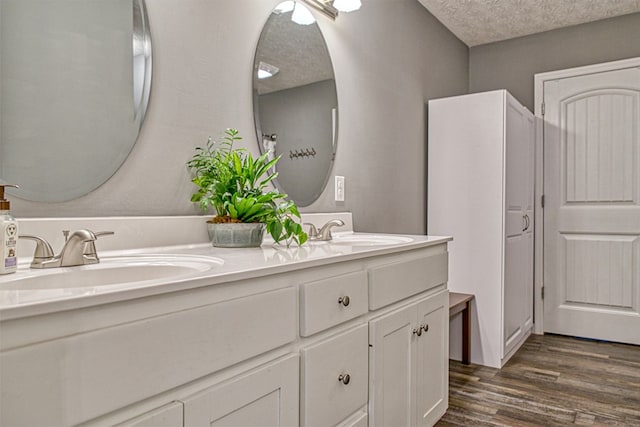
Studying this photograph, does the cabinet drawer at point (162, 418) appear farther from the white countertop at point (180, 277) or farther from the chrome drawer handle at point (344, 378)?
the chrome drawer handle at point (344, 378)

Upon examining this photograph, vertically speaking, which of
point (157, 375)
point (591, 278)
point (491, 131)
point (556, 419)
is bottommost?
point (556, 419)

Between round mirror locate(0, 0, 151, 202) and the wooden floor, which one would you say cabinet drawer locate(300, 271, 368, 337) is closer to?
round mirror locate(0, 0, 151, 202)

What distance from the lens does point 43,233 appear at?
1053 millimetres

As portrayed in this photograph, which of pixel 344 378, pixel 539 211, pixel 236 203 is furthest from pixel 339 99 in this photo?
pixel 539 211

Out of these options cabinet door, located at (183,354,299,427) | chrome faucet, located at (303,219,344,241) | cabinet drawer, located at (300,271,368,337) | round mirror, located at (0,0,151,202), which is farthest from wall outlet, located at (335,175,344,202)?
cabinet door, located at (183,354,299,427)

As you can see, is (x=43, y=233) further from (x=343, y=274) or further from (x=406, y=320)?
(x=406, y=320)

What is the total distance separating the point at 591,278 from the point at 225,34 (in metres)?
3.08

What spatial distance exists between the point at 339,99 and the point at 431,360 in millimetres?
1262

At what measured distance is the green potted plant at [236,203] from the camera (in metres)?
1.36

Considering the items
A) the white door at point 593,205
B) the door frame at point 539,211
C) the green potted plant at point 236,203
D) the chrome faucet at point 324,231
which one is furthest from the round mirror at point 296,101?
the white door at point 593,205

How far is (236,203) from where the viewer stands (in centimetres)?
138

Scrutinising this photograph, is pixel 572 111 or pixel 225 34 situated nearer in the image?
pixel 225 34

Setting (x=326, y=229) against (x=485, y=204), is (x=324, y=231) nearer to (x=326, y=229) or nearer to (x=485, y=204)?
(x=326, y=229)

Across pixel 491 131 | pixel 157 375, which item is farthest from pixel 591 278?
pixel 157 375
